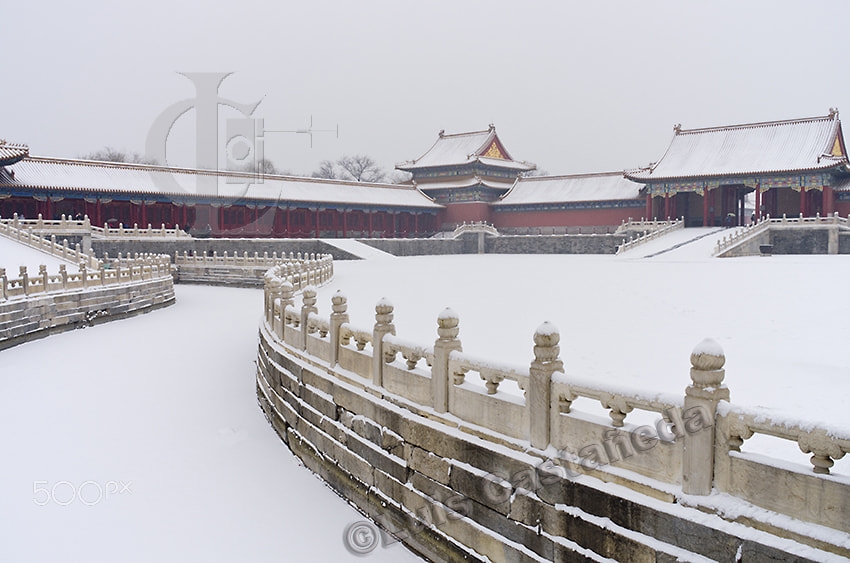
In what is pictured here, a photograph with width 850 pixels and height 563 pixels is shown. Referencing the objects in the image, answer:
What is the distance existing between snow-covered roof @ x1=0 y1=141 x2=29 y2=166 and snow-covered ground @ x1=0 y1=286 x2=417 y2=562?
19430mm

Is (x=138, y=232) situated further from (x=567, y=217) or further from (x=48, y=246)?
(x=567, y=217)

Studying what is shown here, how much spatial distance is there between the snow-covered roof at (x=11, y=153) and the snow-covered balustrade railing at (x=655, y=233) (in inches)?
1216

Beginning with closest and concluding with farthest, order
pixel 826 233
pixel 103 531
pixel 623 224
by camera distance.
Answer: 1. pixel 103 531
2. pixel 826 233
3. pixel 623 224

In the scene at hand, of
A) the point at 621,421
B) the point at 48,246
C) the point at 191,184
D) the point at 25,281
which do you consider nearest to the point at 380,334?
the point at 621,421

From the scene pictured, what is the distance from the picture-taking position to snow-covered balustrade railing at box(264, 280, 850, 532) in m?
3.67

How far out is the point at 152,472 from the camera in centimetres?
871

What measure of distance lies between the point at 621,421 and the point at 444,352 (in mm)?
2105

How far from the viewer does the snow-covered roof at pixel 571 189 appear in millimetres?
43472

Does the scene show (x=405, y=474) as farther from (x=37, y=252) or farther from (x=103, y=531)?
(x=37, y=252)

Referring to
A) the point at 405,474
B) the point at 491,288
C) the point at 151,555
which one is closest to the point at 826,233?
the point at 491,288

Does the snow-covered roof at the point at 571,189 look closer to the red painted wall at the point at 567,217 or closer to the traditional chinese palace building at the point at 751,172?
the red painted wall at the point at 567,217

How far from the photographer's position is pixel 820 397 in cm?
671

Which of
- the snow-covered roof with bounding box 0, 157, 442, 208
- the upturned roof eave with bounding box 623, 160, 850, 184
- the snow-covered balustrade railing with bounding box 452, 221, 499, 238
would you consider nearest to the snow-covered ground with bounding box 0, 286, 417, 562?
the snow-covered roof with bounding box 0, 157, 442, 208

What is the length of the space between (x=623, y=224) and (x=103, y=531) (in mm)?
36991
